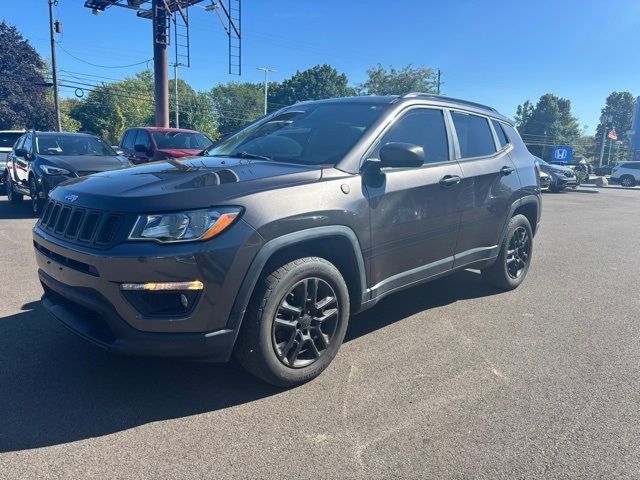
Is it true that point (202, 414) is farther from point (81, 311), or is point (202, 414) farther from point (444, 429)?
point (444, 429)

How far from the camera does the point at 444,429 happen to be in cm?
280

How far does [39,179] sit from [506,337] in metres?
8.32

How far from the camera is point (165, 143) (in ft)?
40.5

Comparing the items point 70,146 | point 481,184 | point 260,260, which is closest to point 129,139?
point 70,146

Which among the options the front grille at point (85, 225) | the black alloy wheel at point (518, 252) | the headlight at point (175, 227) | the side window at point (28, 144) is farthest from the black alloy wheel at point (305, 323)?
the side window at point (28, 144)

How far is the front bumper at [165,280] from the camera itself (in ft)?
8.68

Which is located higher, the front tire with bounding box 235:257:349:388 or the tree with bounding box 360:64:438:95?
the tree with bounding box 360:64:438:95

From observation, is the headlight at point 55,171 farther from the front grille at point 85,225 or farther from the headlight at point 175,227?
the headlight at point 175,227

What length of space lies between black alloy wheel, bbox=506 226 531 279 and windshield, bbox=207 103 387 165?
2.26 m

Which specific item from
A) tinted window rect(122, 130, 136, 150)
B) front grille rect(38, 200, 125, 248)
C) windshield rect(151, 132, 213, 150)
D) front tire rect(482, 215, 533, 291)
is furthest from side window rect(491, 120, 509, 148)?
tinted window rect(122, 130, 136, 150)

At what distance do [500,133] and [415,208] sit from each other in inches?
80.5

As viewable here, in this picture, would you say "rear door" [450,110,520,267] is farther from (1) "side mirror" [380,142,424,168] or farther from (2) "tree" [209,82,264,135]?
(2) "tree" [209,82,264,135]

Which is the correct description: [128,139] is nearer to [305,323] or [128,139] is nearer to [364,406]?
[305,323]

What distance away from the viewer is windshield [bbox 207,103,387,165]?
372 cm
